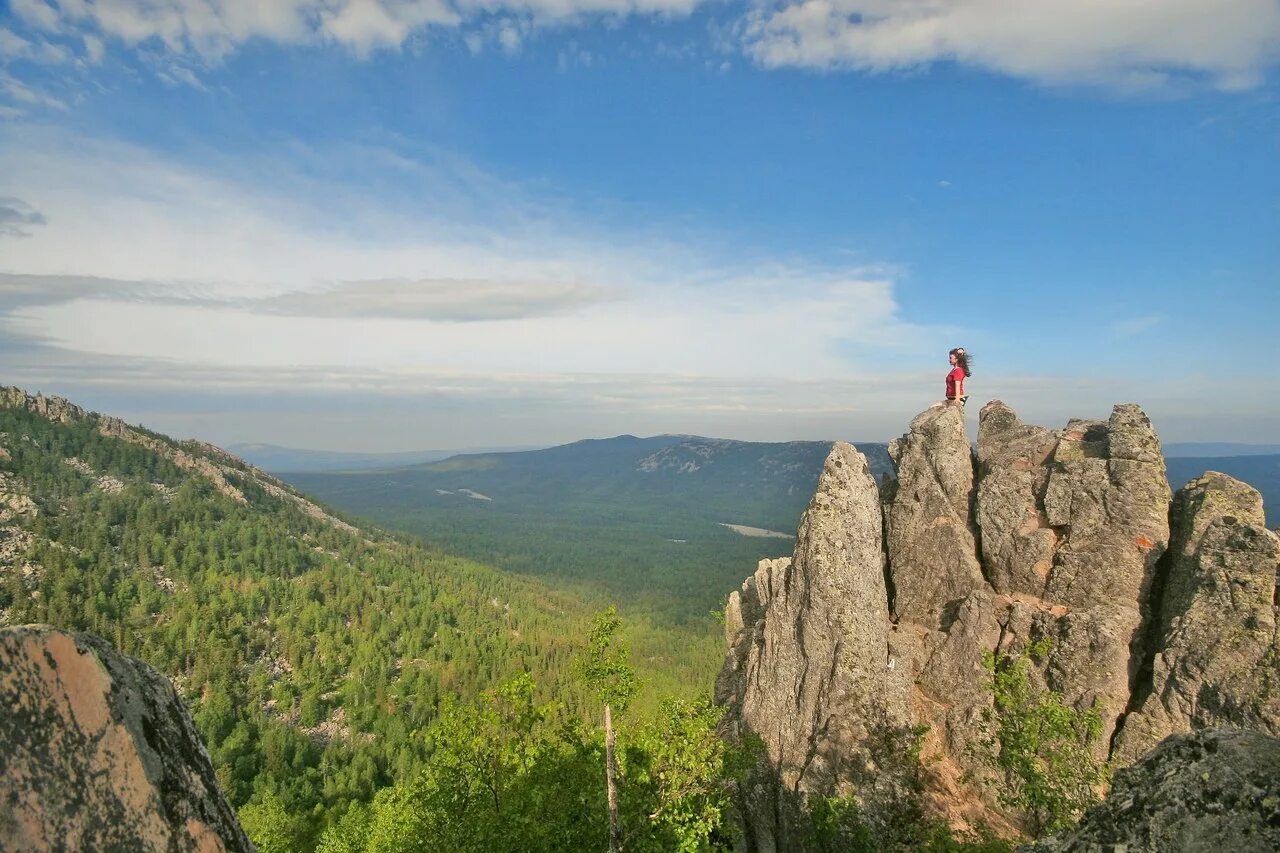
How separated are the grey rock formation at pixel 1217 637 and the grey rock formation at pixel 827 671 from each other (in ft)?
27.7

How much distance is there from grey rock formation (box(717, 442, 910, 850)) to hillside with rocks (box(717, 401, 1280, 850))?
81 mm

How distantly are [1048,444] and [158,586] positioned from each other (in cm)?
20390

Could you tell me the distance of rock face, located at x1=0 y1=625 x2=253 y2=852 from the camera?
4.68m

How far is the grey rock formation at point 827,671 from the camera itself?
2503 cm

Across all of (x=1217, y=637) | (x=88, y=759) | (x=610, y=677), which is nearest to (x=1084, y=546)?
(x=1217, y=637)

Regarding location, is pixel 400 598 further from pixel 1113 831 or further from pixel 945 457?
pixel 1113 831

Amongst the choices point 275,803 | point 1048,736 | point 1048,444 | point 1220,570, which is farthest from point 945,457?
point 275,803

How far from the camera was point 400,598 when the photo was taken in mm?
188375

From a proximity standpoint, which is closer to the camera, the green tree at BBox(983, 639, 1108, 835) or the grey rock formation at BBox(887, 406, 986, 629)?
the green tree at BBox(983, 639, 1108, 835)

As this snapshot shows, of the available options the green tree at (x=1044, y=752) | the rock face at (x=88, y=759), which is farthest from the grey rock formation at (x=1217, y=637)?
the rock face at (x=88, y=759)

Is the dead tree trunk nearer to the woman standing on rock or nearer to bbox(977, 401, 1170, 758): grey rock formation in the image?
bbox(977, 401, 1170, 758): grey rock formation

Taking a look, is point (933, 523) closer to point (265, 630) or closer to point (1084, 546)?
point (1084, 546)

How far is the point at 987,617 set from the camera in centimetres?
2578

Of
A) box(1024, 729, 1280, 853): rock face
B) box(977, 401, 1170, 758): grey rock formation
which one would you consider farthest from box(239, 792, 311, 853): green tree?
box(1024, 729, 1280, 853): rock face
